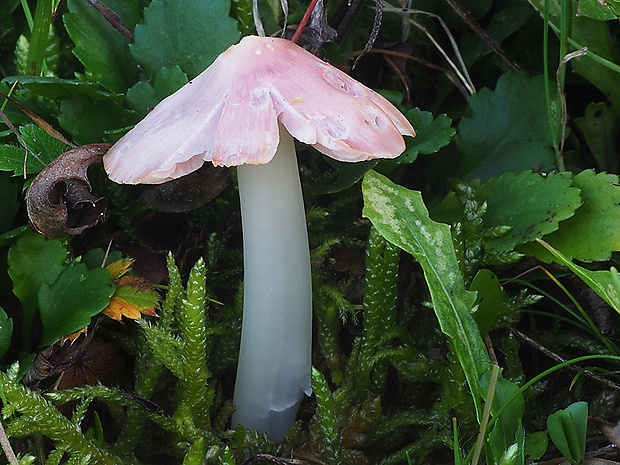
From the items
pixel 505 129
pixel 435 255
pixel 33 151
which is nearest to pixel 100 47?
pixel 33 151

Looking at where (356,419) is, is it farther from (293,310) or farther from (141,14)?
(141,14)

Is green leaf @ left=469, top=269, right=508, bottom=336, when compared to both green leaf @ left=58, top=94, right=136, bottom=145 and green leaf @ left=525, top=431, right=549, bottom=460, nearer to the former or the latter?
green leaf @ left=525, top=431, right=549, bottom=460

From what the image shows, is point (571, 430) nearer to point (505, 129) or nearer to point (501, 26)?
point (505, 129)

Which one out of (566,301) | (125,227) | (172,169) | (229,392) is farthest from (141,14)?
(566,301)

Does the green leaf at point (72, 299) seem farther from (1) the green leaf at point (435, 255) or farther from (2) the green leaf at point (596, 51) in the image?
(2) the green leaf at point (596, 51)

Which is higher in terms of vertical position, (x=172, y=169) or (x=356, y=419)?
(x=172, y=169)

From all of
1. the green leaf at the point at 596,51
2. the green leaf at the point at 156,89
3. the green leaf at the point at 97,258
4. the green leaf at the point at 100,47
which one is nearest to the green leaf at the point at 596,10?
the green leaf at the point at 596,51
